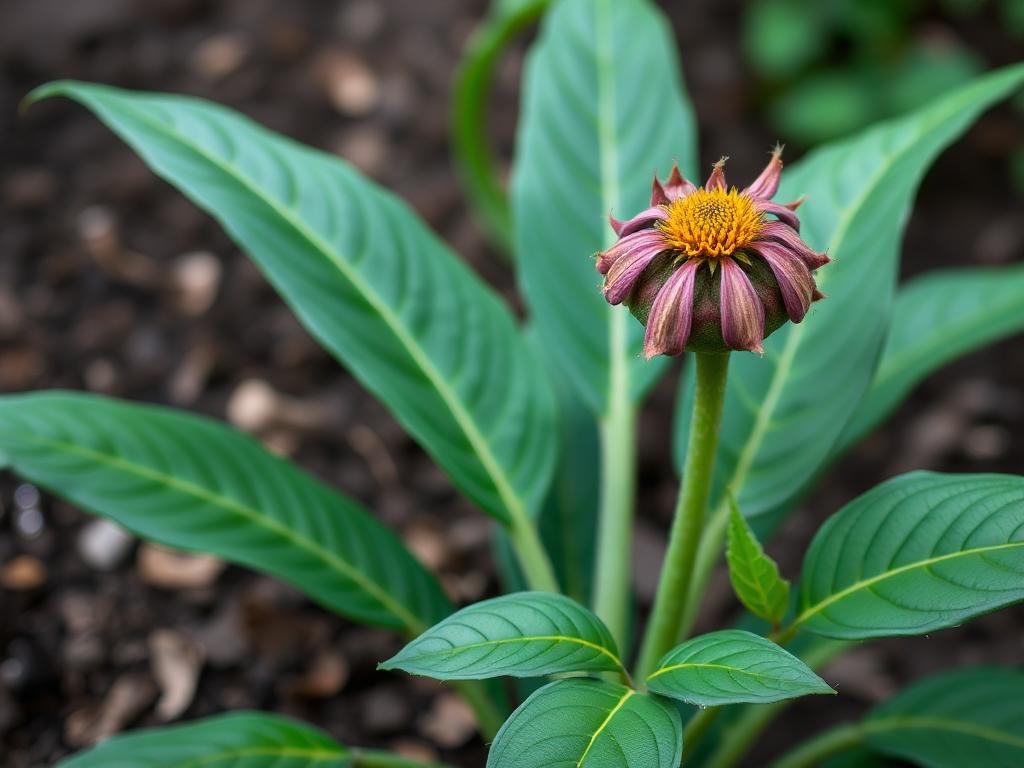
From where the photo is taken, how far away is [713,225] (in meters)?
0.69

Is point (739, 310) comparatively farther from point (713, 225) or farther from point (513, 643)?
point (513, 643)

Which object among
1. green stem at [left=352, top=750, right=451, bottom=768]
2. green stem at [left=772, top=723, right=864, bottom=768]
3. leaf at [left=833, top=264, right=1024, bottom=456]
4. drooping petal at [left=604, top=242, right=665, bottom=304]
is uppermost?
drooping petal at [left=604, top=242, right=665, bottom=304]

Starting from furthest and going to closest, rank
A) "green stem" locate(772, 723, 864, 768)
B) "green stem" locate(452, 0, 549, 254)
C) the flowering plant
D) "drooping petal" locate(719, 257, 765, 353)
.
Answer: "green stem" locate(452, 0, 549, 254)
"green stem" locate(772, 723, 864, 768)
the flowering plant
"drooping petal" locate(719, 257, 765, 353)

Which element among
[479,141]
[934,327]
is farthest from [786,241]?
[479,141]

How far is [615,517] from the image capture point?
1.09m

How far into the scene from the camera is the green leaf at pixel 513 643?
2.31 ft

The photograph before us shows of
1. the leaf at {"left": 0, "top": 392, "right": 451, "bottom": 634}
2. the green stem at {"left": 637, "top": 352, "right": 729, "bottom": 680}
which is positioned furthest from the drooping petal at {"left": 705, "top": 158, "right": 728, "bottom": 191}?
the leaf at {"left": 0, "top": 392, "right": 451, "bottom": 634}

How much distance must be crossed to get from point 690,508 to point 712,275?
0.77 feet

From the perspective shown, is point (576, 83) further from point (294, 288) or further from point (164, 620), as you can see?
point (164, 620)

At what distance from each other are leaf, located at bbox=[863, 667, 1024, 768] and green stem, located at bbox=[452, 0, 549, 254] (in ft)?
3.20

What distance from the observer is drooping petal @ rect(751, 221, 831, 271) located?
0.70 metres

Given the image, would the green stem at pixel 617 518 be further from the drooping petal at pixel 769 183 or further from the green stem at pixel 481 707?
the drooping petal at pixel 769 183

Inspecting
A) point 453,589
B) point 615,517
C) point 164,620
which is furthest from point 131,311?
point 615,517

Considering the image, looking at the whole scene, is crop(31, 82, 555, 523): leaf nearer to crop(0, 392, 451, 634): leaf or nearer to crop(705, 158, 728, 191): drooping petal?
crop(0, 392, 451, 634): leaf
